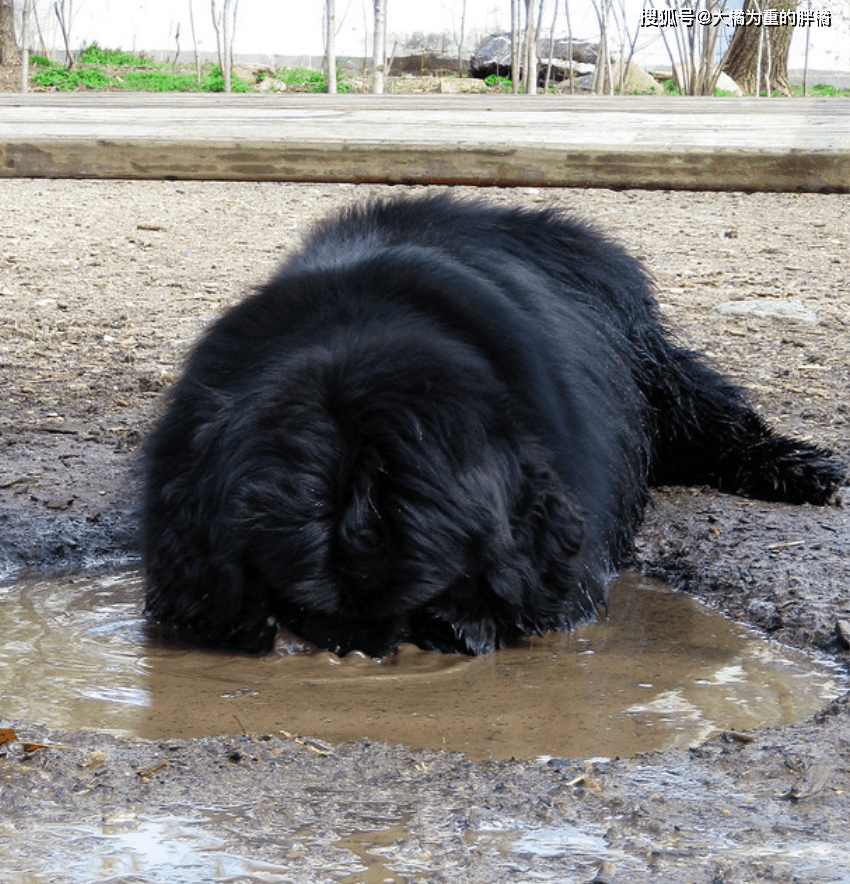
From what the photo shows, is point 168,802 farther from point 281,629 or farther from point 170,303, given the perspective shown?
point 170,303

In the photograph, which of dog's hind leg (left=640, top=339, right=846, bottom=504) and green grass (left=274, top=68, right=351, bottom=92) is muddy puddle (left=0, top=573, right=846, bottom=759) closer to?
dog's hind leg (left=640, top=339, right=846, bottom=504)

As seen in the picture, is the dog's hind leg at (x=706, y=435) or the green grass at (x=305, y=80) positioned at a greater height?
the green grass at (x=305, y=80)

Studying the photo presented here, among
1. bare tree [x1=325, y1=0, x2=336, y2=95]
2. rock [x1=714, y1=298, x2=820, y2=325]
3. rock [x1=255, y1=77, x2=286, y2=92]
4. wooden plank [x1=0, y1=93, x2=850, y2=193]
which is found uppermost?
bare tree [x1=325, y1=0, x2=336, y2=95]

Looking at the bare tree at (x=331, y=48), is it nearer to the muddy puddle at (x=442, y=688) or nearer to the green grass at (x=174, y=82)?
the green grass at (x=174, y=82)

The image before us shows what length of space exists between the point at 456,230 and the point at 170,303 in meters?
3.19

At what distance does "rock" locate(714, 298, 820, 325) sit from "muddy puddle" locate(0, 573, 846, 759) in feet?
11.1

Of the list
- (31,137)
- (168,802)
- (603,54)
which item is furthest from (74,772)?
(603,54)

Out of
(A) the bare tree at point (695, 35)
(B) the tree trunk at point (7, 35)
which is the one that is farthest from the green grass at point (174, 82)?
(A) the bare tree at point (695, 35)

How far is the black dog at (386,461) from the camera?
97.3 inches

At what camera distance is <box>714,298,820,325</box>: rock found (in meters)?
6.15

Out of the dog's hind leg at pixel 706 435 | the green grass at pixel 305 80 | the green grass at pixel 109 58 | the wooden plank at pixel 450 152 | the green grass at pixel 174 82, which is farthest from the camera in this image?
the green grass at pixel 109 58

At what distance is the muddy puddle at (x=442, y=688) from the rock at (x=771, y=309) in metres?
3.40

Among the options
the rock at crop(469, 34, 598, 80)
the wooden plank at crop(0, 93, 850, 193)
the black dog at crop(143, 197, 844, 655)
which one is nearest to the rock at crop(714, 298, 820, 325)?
the wooden plank at crop(0, 93, 850, 193)

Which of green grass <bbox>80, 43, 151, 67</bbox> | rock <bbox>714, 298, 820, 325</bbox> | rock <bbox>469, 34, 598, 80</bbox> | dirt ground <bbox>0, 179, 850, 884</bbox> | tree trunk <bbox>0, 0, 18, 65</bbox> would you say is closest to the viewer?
dirt ground <bbox>0, 179, 850, 884</bbox>
